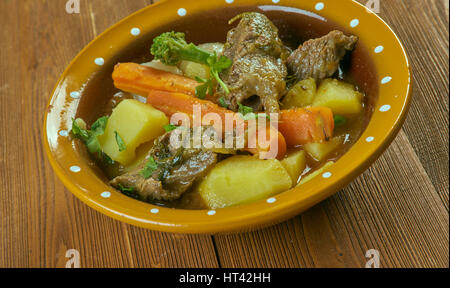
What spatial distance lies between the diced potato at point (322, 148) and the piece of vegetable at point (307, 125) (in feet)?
0.06

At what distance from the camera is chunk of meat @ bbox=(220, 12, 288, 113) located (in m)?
1.81

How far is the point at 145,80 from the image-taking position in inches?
81.6

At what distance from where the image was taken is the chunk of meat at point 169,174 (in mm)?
1699

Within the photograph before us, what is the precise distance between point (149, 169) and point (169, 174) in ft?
0.23

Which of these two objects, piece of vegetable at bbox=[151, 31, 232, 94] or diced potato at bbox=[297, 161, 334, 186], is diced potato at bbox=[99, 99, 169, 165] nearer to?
piece of vegetable at bbox=[151, 31, 232, 94]

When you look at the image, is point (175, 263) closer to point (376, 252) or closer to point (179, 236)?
point (179, 236)

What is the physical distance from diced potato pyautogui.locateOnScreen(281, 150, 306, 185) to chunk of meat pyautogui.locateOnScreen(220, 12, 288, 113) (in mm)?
178

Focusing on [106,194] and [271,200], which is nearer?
[271,200]

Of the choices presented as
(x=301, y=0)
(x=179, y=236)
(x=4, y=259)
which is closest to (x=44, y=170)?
(x=4, y=259)

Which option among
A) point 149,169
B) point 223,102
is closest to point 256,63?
point 223,102

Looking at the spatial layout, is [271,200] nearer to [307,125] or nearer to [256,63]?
[307,125]

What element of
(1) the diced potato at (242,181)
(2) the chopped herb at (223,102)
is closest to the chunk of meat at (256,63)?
(2) the chopped herb at (223,102)

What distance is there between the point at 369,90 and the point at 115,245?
3.53ft

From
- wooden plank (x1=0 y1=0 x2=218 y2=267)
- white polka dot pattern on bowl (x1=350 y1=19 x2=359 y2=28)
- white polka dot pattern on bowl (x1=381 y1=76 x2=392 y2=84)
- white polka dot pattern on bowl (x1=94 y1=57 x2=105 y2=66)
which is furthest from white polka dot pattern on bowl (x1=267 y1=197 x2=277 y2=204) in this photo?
white polka dot pattern on bowl (x1=94 y1=57 x2=105 y2=66)
